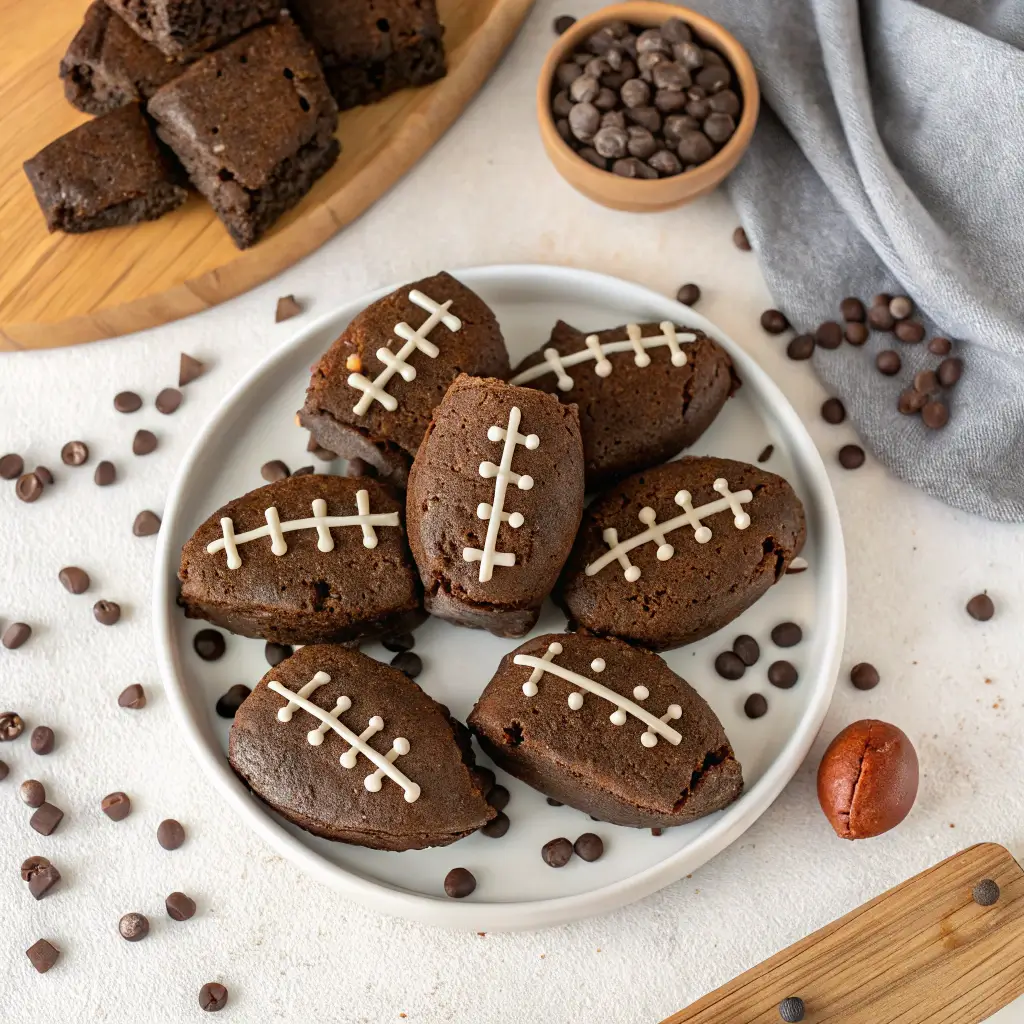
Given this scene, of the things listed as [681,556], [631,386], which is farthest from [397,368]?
[681,556]

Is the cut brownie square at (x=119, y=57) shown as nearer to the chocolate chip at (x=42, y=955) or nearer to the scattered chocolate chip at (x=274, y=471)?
the scattered chocolate chip at (x=274, y=471)

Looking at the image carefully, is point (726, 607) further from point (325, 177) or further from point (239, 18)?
point (239, 18)

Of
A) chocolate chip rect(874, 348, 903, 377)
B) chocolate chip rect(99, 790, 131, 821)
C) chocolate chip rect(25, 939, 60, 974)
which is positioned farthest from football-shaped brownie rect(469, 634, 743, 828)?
chocolate chip rect(25, 939, 60, 974)

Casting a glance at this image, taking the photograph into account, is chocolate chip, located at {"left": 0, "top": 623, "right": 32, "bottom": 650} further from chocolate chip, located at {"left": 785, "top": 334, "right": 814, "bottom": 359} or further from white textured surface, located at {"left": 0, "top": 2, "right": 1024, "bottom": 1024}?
chocolate chip, located at {"left": 785, "top": 334, "right": 814, "bottom": 359}

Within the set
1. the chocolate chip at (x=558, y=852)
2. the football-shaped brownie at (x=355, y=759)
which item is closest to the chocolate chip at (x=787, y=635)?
the chocolate chip at (x=558, y=852)

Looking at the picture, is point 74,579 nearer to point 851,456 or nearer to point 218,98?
point 218,98

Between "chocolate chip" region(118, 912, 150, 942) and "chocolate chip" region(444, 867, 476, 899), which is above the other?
"chocolate chip" region(118, 912, 150, 942)
